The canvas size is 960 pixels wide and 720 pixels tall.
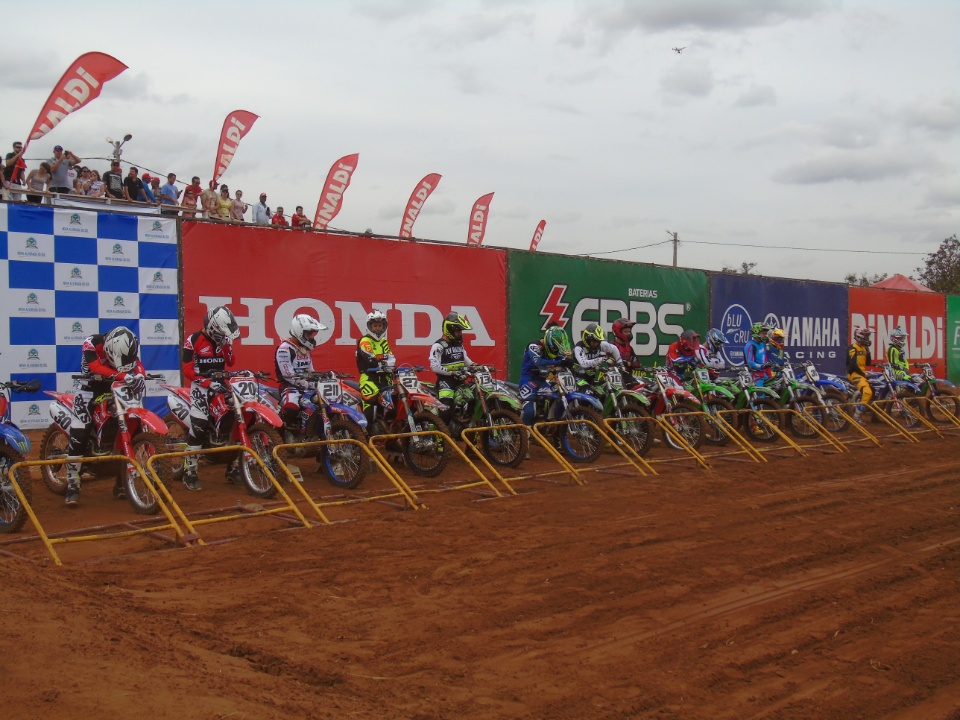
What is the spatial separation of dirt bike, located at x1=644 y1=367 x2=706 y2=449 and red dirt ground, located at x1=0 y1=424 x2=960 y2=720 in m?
3.94

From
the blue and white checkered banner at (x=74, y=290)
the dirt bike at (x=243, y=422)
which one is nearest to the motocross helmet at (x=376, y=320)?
the dirt bike at (x=243, y=422)

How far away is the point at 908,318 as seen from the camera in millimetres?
22844

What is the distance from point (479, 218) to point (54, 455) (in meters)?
17.7

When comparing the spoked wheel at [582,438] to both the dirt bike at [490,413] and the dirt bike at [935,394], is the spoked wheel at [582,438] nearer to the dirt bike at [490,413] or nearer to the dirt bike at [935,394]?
the dirt bike at [490,413]

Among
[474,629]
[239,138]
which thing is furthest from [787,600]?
[239,138]

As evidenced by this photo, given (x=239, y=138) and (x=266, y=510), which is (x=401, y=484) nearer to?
(x=266, y=510)

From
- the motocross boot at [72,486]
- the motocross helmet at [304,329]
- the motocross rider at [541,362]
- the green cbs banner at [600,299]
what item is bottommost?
the motocross boot at [72,486]

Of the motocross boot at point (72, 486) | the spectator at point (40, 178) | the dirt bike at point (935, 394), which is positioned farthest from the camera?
the dirt bike at point (935, 394)

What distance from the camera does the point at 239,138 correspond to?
1537 centimetres

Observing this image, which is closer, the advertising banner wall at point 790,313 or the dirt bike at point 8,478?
the dirt bike at point 8,478

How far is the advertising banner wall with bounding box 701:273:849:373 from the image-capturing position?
18297 millimetres

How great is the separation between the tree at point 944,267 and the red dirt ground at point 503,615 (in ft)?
134

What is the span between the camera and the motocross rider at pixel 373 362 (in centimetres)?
1015

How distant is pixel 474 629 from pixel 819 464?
7414mm
